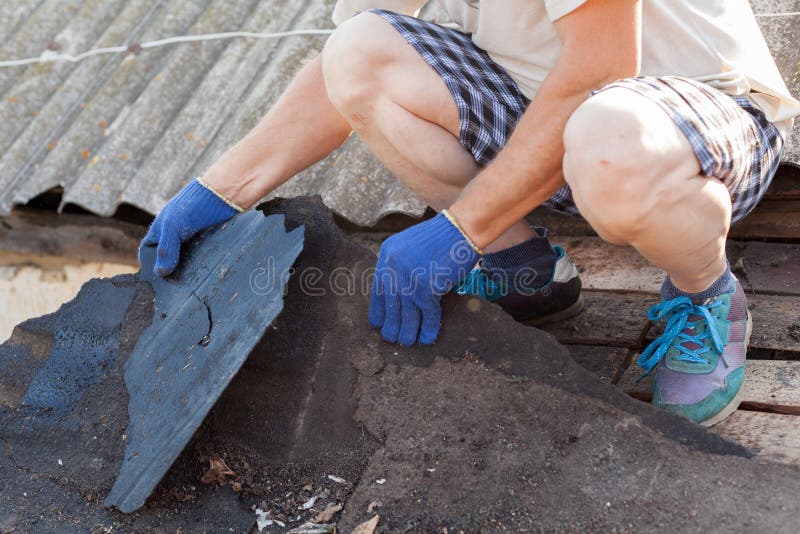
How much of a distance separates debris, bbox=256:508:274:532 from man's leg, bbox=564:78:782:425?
76 centimetres

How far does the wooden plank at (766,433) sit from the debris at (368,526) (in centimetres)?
64

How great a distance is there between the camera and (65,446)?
147cm

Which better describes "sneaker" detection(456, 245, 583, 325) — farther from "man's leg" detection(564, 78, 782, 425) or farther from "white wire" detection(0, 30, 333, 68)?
"white wire" detection(0, 30, 333, 68)

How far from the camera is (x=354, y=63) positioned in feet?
5.31

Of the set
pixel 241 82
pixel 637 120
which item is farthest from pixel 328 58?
pixel 241 82

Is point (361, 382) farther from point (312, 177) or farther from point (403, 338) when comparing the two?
point (312, 177)

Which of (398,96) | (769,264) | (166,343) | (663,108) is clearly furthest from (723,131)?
(166,343)

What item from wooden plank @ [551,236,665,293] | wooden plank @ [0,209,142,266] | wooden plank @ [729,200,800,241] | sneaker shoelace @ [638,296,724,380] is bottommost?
wooden plank @ [0,209,142,266]

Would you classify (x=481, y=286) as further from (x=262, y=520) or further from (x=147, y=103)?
(x=147, y=103)

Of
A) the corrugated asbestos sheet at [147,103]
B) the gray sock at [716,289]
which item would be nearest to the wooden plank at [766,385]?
the gray sock at [716,289]

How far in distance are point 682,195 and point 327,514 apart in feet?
2.60

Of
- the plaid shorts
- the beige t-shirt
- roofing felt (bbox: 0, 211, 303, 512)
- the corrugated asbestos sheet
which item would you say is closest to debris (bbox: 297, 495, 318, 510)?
roofing felt (bbox: 0, 211, 303, 512)

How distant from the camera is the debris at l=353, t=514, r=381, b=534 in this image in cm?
120

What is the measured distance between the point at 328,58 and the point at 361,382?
28.1 inches
